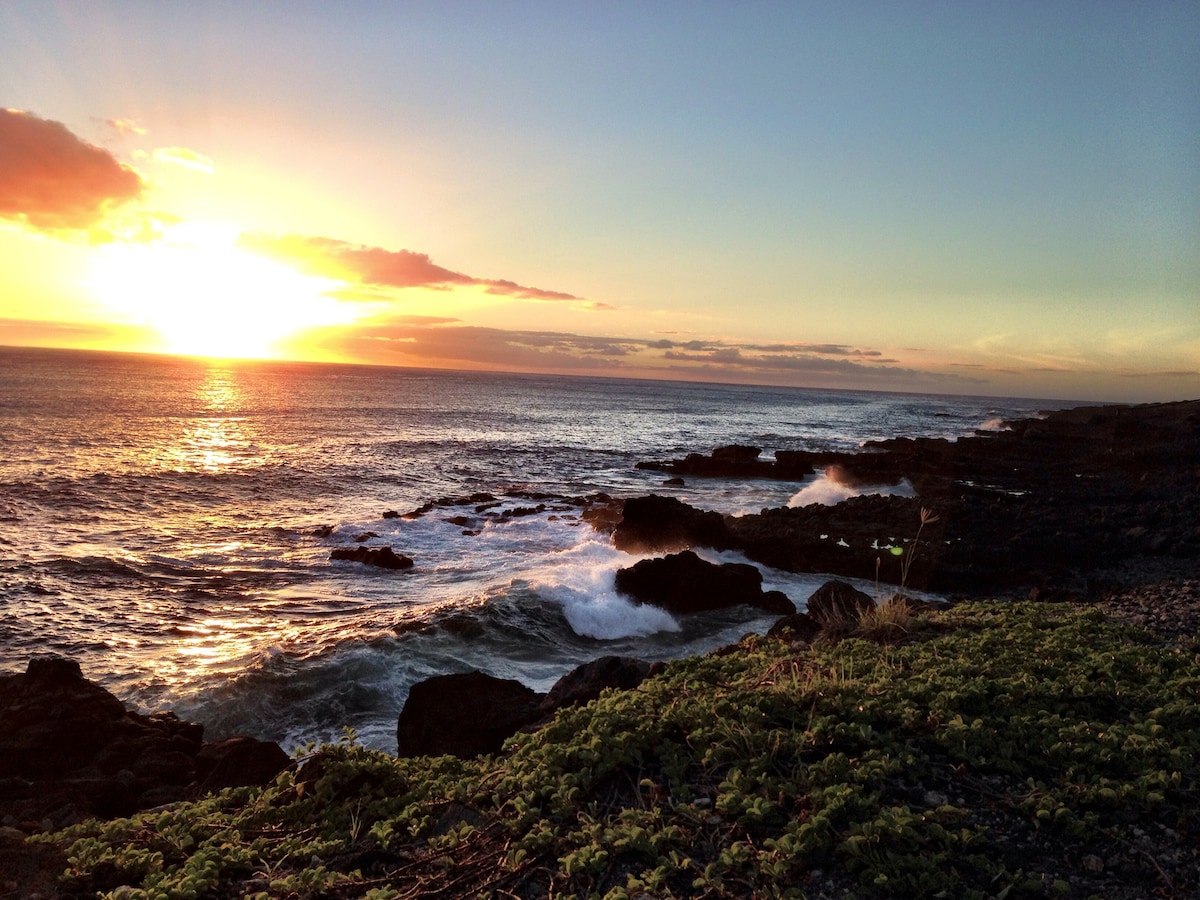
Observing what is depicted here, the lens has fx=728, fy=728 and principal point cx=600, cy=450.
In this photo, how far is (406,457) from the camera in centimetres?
4603

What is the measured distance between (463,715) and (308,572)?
42.8ft

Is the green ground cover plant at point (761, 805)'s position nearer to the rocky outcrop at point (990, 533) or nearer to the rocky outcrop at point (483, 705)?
the rocky outcrop at point (483, 705)

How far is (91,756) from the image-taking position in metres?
8.55

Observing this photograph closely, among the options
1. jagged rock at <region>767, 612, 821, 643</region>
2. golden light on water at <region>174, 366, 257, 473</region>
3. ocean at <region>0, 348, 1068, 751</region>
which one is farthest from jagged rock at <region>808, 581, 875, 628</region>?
golden light on water at <region>174, 366, 257, 473</region>

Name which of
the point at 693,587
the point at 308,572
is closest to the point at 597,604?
the point at 693,587

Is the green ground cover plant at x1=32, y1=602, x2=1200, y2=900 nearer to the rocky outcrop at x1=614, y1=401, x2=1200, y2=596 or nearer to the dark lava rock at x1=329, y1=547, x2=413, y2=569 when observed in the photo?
the rocky outcrop at x1=614, y1=401, x2=1200, y2=596

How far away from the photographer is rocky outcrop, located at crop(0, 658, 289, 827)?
24.5 feet

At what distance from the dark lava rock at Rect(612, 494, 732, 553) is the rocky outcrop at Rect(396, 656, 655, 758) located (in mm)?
12488

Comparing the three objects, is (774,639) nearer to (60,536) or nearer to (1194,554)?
(1194,554)

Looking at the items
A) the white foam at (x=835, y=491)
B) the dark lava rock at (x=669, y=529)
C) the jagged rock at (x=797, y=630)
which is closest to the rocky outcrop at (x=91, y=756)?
the jagged rock at (x=797, y=630)

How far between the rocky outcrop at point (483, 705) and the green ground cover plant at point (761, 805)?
71.2 inches

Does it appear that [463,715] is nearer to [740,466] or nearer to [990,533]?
[990,533]

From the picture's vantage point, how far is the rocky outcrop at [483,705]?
8.37 m

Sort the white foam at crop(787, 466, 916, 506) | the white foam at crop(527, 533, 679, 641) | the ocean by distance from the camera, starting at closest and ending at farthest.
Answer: the ocean
the white foam at crop(527, 533, 679, 641)
the white foam at crop(787, 466, 916, 506)
